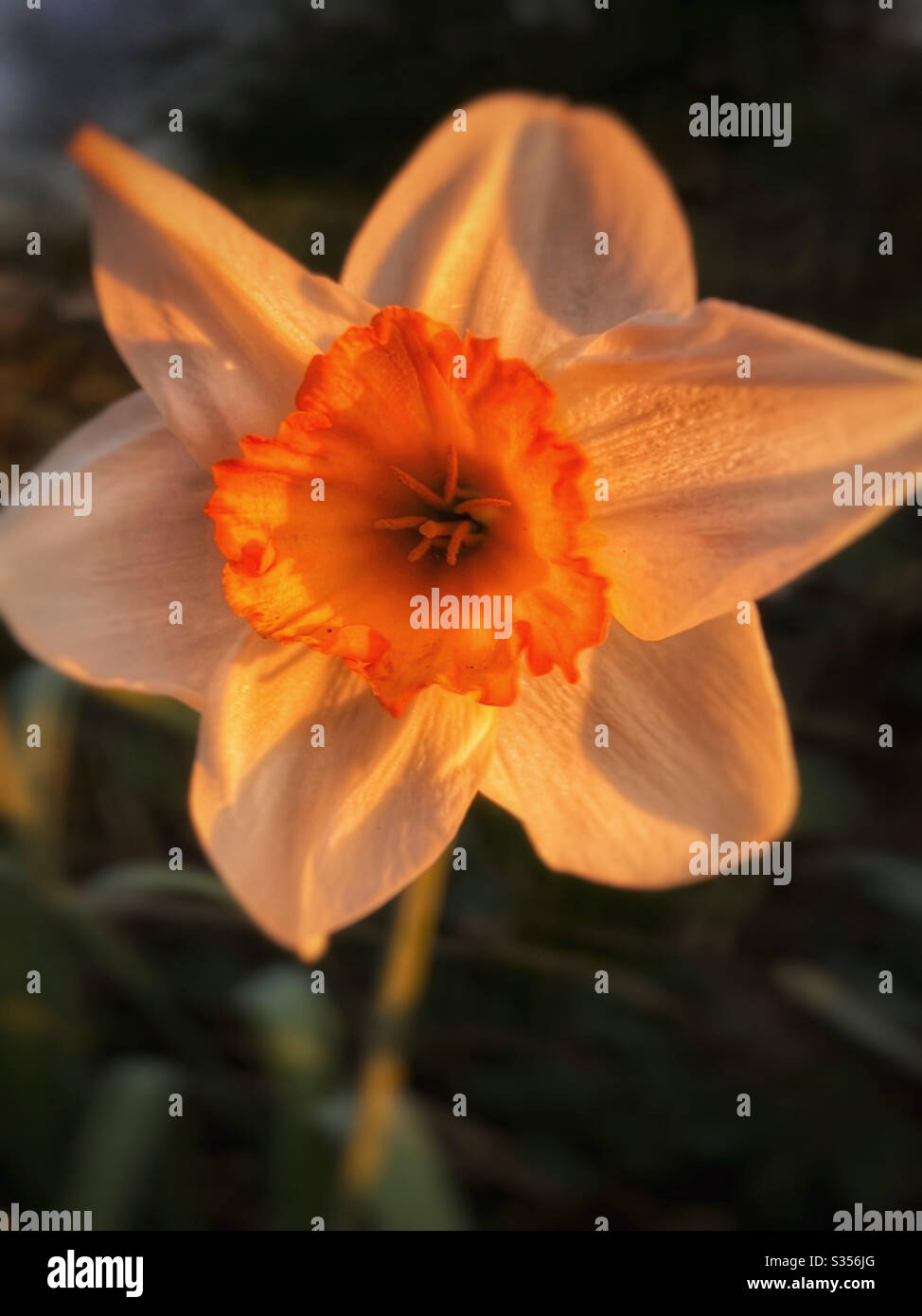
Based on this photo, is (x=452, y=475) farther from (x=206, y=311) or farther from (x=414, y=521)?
(x=206, y=311)

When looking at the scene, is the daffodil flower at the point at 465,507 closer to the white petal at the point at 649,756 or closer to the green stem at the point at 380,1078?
the white petal at the point at 649,756

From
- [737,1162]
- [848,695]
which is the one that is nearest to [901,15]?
[848,695]

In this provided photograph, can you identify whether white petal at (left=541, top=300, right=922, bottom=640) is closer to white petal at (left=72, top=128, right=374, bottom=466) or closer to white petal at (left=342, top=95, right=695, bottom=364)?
white petal at (left=342, top=95, right=695, bottom=364)

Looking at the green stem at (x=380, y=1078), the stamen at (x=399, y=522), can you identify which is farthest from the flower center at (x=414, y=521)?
the green stem at (x=380, y=1078)

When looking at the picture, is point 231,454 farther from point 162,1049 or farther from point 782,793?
point 162,1049

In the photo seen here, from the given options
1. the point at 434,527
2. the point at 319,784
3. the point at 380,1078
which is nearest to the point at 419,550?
the point at 434,527

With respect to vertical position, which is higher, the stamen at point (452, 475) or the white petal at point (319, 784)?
the stamen at point (452, 475)
